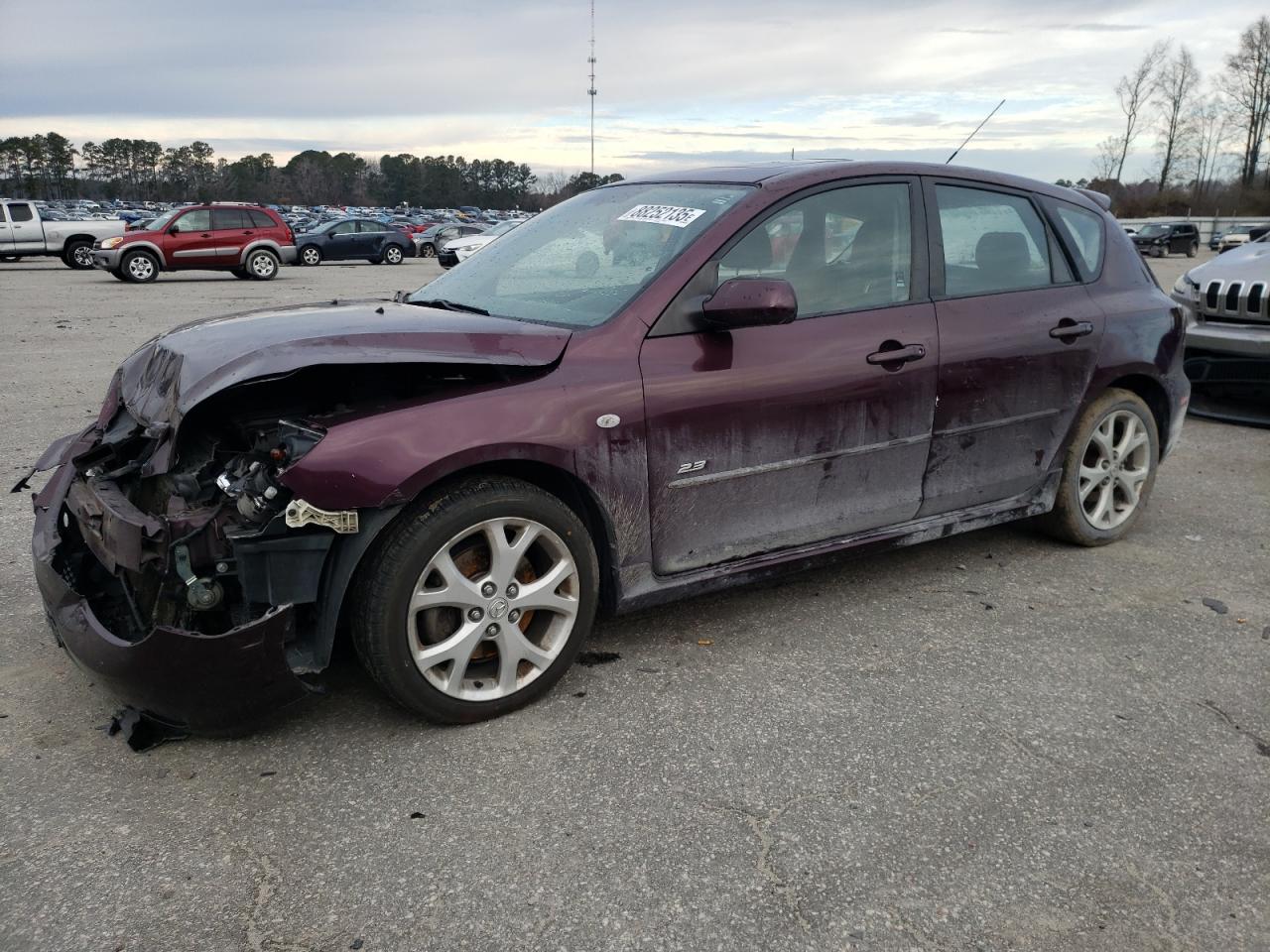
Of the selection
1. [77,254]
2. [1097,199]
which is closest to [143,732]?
[1097,199]

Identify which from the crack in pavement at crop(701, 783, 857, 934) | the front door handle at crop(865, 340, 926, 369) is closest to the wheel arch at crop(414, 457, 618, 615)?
the crack in pavement at crop(701, 783, 857, 934)

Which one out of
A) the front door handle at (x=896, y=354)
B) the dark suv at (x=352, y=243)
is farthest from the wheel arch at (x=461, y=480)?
the dark suv at (x=352, y=243)

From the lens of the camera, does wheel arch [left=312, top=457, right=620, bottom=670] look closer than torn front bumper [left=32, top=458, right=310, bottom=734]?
No

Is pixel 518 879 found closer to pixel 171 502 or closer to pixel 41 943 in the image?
pixel 41 943

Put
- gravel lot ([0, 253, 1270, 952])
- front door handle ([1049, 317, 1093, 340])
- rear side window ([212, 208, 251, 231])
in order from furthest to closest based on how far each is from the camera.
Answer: rear side window ([212, 208, 251, 231])
front door handle ([1049, 317, 1093, 340])
gravel lot ([0, 253, 1270, 952])

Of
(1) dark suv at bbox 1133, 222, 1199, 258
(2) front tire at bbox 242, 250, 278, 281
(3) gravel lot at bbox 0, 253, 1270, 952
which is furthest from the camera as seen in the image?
(1) dark suv at bbox 1133, 222, 1199, 258

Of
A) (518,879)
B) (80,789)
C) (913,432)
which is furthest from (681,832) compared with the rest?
(913,432)

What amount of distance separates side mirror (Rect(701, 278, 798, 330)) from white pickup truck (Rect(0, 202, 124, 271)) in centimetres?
2660

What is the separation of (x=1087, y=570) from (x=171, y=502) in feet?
12.0

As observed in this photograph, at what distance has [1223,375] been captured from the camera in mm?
7352

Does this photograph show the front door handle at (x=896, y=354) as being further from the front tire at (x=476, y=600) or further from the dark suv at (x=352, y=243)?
the dark suv at (x=352, y=243)

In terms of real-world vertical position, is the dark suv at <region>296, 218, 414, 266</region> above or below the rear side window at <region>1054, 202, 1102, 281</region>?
below

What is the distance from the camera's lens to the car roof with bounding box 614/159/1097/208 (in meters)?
3.68

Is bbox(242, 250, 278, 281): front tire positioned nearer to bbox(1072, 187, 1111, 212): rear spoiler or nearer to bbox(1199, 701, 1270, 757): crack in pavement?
bbox(1072, 187, 1111, 212): rear spoiler
